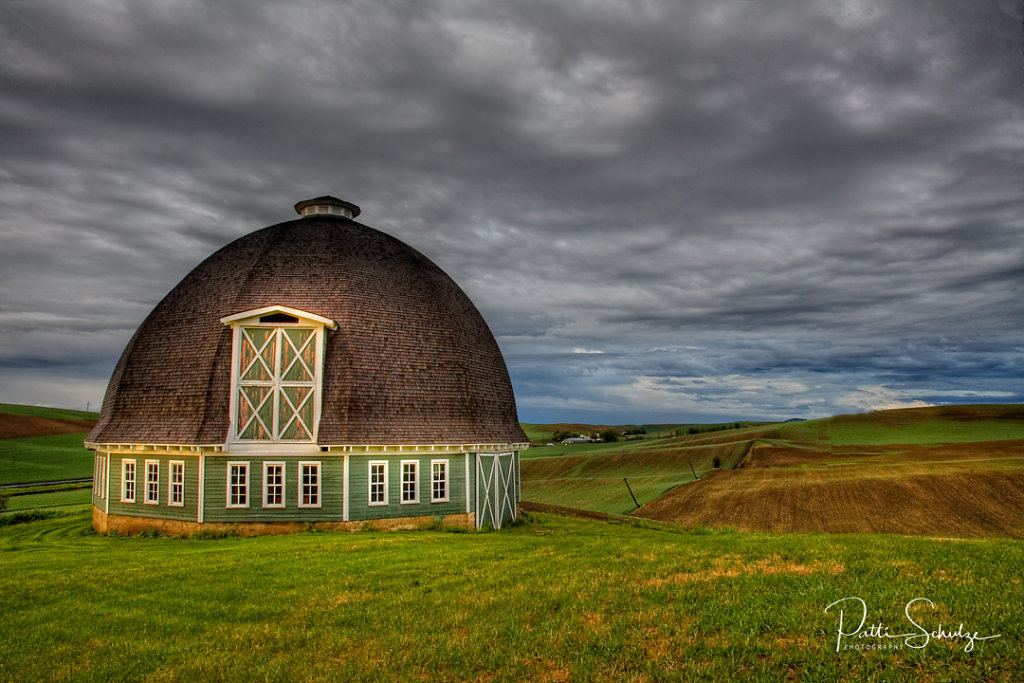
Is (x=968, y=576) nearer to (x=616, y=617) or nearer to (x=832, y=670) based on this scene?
(x=832, y=670)

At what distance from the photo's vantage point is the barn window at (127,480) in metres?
24.2

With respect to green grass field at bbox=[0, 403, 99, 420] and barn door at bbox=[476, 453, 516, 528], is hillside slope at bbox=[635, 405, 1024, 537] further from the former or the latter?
green grass field at bbox=[0, 403, 99, 420]

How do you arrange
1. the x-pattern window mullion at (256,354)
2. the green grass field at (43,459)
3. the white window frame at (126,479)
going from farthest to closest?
the green grass field at (43,459) → the white window frame at (126,479) → the x-pattern window mullion at (256,354)

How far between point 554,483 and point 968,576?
45445 mm

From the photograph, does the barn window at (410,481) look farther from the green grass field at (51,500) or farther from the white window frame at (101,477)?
the green grass field at (51,500)

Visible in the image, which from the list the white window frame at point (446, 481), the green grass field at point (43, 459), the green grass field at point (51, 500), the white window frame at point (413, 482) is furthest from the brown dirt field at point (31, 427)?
the white window frame at point (446, 481)

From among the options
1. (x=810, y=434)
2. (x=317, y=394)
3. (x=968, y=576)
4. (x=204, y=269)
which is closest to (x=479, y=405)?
(x=317, y=394)

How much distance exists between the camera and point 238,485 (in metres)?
22.7

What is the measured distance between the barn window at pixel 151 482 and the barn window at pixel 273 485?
4546mm

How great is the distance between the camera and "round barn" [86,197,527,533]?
74.2 ft

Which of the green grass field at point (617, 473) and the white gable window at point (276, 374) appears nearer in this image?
the white gable window at point (276, 374)

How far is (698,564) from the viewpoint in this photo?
11.9m

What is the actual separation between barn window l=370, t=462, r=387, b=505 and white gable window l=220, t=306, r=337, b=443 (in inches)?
100

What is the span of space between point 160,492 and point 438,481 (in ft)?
34.4
